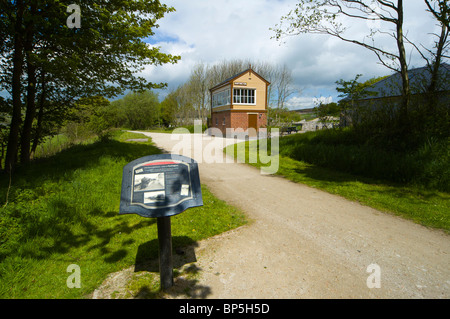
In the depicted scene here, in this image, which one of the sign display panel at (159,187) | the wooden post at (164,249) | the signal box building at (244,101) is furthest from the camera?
the signal box building at (244,101)

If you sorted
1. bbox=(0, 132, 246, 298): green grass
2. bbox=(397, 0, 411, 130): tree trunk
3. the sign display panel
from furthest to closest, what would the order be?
bbox=(397, 0, 411, 130): tree trunk, bbox=(0, 132, 246, 298): green grass, the sign display panel

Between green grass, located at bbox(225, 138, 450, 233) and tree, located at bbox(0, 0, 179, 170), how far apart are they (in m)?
7.54

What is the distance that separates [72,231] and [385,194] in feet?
25.9

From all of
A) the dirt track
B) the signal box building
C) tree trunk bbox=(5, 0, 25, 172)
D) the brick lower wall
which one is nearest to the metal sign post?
the dirt track

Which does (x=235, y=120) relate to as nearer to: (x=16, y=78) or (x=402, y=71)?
(x=402, y=71)

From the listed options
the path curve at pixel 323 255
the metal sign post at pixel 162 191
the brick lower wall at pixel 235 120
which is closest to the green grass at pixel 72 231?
the path curve at pixel 323 255

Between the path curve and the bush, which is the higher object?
the bush

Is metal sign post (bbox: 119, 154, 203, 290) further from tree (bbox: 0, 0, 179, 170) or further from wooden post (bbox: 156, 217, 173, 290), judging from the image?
tree (bbox: 0, 0, 179, 170)

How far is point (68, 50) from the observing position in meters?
8.19

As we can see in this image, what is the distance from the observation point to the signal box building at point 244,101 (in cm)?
2764

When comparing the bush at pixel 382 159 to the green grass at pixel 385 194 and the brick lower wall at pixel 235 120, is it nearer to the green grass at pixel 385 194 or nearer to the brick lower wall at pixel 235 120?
the green grass at pixel 385 194

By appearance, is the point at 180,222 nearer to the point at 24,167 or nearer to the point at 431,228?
the point at 431,228

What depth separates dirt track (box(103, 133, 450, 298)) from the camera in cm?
300
